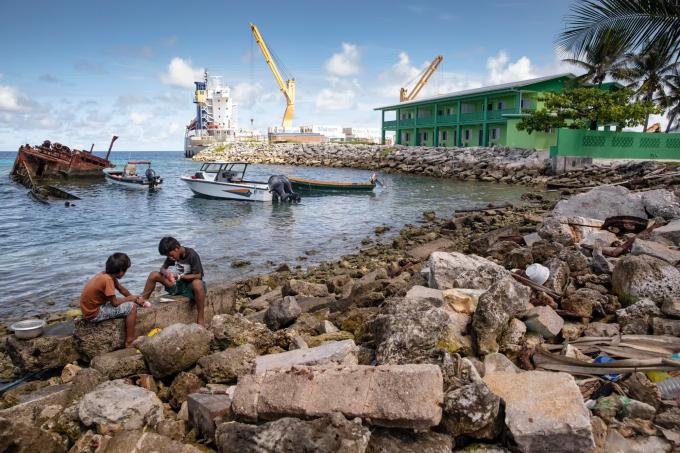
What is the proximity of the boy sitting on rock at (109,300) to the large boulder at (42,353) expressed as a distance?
0.49 metres

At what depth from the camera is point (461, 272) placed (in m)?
6.23

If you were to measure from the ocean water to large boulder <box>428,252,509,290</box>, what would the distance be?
6.38 metres

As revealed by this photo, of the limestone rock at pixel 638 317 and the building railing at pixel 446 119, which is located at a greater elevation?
the building railing at pixel 446 119

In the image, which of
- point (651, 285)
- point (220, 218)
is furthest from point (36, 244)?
point (651, 285)

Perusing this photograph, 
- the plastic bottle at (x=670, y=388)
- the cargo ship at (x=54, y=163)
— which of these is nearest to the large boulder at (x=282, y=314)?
the plastic bottle at (x=670, y=388)

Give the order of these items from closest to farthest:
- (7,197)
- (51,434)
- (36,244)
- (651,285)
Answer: (51,434)
(651,285)
(36,244)
(7,197)

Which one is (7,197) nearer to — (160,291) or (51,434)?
(160,291)

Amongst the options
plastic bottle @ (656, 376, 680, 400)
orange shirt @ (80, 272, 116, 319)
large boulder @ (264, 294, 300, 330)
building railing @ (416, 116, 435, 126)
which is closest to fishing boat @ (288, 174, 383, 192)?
building railing @ (416, 116, 435, 126)

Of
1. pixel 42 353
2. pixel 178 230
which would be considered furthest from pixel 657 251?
pixel 178 230

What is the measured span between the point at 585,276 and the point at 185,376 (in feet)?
16.3

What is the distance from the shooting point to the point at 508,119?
40.8 m

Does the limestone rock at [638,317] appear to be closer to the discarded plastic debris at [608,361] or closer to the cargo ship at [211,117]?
the discarded plastic debris at [608,361]

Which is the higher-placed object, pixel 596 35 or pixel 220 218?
pixel 596 35

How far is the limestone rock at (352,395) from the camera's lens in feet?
10.5
